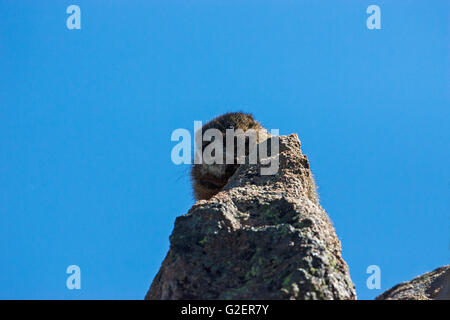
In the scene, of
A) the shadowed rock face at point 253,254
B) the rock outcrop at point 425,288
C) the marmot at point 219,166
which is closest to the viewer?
the shadowed rock face at point 253,254

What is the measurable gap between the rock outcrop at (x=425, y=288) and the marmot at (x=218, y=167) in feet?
9.91

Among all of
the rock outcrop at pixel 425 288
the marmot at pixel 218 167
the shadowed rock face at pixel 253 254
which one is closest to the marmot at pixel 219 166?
the marmot at pixel 218 167

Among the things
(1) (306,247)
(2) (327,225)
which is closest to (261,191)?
(2) (327,225)

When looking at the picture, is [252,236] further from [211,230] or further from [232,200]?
[232,200]

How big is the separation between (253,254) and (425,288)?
3.31 meters

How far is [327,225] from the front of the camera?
17.4 ft

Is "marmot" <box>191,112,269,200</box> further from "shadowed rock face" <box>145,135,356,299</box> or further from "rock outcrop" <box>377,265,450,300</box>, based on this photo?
"rock outcrop" <box>377,265,450,300</box>

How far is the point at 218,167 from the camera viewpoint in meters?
7.86

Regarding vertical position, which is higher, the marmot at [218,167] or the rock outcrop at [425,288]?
the marmot at [218,167]

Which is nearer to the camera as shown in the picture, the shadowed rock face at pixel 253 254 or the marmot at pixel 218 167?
the shadowed rock face at pixel 253 254

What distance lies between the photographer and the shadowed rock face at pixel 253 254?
425 centimetres

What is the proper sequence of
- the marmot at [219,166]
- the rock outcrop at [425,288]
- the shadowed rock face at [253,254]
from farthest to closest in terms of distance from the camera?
the marmot at [219,166], the rock outcrop at [425,288], the shadowed rock face at [253,254]

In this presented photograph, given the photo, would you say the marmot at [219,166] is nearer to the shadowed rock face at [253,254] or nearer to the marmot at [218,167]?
the marmot at [218,167]
